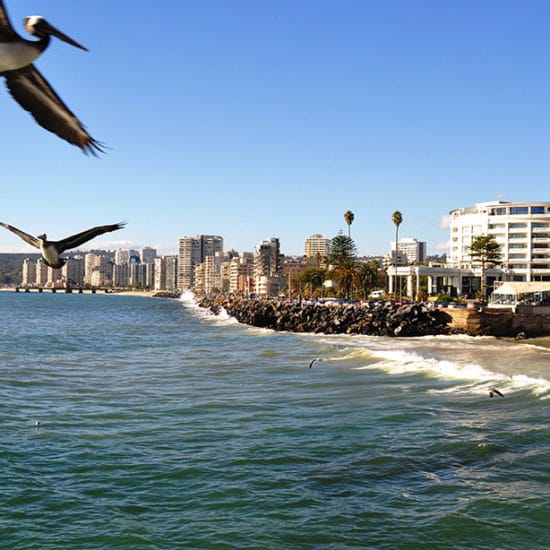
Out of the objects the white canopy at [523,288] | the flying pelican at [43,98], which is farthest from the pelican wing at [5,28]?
the white canopy at [523,288]

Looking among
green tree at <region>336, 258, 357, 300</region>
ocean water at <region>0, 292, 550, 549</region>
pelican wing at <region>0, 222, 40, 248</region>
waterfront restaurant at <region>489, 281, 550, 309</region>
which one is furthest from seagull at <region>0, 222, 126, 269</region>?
green tree at <region>336, 258, 357, 300</region>

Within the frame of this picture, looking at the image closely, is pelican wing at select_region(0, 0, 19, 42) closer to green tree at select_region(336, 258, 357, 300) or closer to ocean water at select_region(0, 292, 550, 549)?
ocean water at select_region(0, 292, 550, 549)

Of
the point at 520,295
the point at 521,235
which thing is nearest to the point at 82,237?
the point at 520,295

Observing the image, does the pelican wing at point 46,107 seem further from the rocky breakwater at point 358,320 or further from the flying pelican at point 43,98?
the rocky breakwater at point 358,320

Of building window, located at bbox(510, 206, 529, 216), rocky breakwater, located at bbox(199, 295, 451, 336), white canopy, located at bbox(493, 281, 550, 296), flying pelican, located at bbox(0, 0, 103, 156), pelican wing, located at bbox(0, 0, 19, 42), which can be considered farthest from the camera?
building window, located at bbox(510, 206, 529, 216)

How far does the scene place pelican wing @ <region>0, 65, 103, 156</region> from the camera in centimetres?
249

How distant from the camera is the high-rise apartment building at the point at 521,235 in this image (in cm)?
10312

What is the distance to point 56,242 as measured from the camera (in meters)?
2.49

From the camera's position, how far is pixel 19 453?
574 inches

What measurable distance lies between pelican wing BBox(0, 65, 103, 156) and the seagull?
0.31 m

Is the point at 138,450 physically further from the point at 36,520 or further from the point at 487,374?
the point at 487,374

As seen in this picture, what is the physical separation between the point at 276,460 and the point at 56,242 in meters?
12.2

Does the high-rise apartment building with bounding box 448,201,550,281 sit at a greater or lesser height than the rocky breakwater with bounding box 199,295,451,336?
greater

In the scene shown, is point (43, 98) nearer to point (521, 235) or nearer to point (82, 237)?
point (82, 237)
